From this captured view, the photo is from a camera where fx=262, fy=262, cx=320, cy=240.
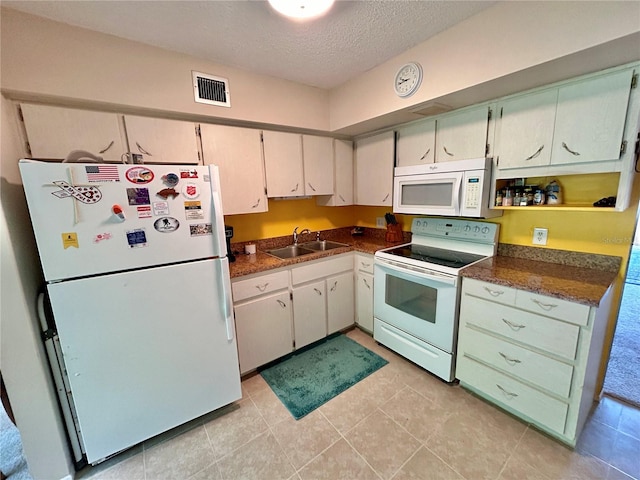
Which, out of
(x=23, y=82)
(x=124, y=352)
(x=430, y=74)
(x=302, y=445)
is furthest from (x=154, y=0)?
(x=302, y=445)

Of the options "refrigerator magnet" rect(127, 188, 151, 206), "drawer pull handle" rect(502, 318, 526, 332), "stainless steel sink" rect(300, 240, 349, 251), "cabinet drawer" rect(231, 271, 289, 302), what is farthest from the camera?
"stainless steel sink" rect(300, 240, 349, 251)

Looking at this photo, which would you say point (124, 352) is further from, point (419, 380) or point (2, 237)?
point (419, 380)

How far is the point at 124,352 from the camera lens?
1.44 metres

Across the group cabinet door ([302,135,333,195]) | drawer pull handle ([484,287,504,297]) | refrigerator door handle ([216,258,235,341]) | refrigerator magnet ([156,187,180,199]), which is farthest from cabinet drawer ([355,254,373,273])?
refrigerator magnet ([156,187,180,199])

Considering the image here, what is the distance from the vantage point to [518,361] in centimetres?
160

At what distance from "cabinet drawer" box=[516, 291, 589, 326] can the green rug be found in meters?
1.21

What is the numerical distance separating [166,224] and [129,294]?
1.36 feet

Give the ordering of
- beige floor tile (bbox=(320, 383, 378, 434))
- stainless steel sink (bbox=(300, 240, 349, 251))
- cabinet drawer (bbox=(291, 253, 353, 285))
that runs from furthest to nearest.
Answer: stainless steel sink (bbox=(300, 240, 349, 251))
cabinet drawer (bbox=(291, 253, 353, 285))
beige floor tile (bbox=(320, 383, 378, 434))

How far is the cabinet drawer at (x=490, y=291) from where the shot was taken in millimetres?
1598

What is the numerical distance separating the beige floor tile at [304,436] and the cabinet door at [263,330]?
21.7 inches

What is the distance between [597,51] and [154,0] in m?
2.15

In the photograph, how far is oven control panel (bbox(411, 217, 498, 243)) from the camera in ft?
6.93

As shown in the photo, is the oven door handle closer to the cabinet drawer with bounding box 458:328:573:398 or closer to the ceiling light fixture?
the cabinet drawer with bounding box 458:328:573:398

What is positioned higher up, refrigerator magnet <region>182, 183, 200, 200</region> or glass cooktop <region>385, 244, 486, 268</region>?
refrigerator magnet <region>182, 183, 200, 200</region>
